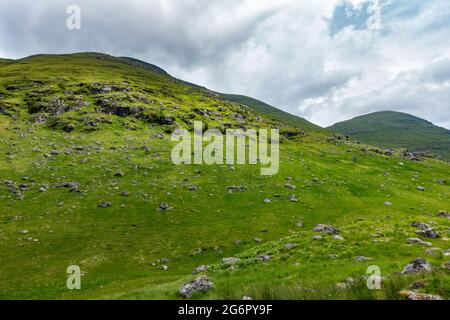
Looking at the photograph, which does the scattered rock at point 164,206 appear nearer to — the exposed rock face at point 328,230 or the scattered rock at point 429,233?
the exposed rock face at point 328,230

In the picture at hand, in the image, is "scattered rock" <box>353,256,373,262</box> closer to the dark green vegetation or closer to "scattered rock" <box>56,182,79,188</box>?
the dark green vegetation

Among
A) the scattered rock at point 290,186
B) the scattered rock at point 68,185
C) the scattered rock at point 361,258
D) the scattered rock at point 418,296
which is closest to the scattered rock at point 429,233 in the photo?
the scattered rock at point 361,258

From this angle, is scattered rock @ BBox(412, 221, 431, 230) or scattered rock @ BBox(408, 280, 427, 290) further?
scattered rock @ BBox(412, 221, 431, 230)

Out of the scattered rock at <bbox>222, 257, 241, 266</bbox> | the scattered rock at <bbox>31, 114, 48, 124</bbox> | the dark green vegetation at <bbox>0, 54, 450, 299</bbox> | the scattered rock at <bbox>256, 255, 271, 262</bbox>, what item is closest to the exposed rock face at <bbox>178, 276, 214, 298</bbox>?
the dark green vegetation at <bbox>0, 54, 450, 299</bbox>

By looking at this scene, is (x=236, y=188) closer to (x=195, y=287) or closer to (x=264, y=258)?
(x=264, y=258)

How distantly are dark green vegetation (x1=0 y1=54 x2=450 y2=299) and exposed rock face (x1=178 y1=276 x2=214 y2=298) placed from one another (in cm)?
64

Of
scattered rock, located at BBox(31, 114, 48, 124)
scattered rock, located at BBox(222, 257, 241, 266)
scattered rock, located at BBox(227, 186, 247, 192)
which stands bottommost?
scattered rock, located at BBox(222, 257, 241, 266)

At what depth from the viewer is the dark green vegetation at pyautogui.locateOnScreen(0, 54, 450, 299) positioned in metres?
23.0

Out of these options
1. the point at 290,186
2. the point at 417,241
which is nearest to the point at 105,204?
the point at 290,186

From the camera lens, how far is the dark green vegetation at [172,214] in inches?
907

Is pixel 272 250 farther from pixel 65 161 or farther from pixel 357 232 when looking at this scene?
pixel 65 161

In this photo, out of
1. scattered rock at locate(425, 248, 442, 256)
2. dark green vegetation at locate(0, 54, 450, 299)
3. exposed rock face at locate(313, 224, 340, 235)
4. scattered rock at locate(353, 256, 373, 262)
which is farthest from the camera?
exposed rock face at locate(313, 224, 340, 235)

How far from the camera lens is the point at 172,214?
152ft

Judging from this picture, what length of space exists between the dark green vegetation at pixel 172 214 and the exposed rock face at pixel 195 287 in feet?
2.09
